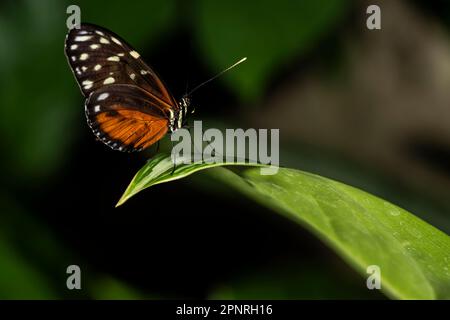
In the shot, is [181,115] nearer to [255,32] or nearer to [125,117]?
[125,117]

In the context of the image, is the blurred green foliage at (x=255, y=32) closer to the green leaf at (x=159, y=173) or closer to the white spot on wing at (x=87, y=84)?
the white spot on wing at (x=87, y=84)

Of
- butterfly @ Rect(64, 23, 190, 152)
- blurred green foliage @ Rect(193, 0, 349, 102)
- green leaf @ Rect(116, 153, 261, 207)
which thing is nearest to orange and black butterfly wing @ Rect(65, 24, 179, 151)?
butterfly @ Rect(64, 23, 190, 152)

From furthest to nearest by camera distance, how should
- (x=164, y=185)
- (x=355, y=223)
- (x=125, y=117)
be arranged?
(x=125, y=117) → (x=164, y=185) → (x=355, y=223)

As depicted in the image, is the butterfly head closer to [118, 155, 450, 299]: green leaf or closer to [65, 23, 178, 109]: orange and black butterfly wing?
[65, 23, 178, 109]: orange and black butterfly wing

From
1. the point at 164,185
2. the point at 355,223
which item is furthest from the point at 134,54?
the point at 355,223

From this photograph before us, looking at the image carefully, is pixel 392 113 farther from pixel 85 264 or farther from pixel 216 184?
pixel 85 264

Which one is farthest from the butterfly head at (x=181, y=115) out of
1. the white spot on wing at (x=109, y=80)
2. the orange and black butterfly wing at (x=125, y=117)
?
the white spot on wing at (x=109, y=80)

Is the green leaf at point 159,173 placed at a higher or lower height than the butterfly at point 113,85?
lower
